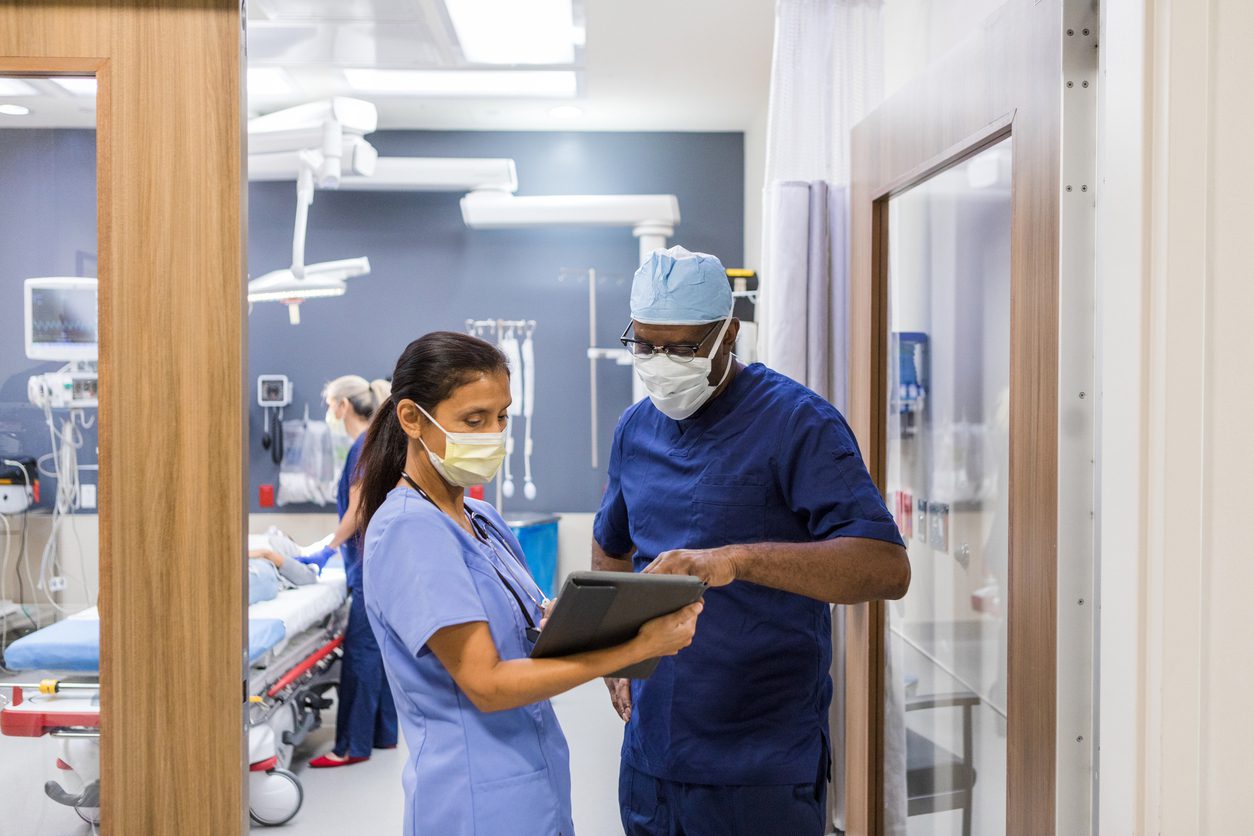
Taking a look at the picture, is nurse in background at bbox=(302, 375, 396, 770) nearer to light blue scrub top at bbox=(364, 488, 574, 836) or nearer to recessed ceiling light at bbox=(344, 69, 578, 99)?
recessed ceiling light at bbox=(344, 69, 578, 99)

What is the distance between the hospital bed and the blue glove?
8 centimetres

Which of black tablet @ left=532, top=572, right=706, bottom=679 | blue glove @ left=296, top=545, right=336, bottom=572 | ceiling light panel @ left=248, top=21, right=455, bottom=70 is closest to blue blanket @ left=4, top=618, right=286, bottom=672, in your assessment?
black tablet @ left=532, top=572, right=706, bottom=679

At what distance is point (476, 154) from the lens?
5.31 meters

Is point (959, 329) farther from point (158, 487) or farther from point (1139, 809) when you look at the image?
point (158, 487)

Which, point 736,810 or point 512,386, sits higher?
point 512,386

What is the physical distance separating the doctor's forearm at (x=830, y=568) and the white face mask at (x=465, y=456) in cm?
37

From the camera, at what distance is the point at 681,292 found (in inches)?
64.4

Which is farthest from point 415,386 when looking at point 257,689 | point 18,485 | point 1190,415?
point 257,689

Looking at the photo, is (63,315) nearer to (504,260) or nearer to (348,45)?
(348,45)

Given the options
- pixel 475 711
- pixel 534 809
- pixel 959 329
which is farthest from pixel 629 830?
pixel 959 329

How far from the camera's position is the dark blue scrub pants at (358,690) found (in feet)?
12.5

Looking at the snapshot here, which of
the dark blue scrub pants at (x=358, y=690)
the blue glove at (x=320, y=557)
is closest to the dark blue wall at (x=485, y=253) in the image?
the blue glove at (x=320, y=557)

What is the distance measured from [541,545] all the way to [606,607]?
3898 millimetres

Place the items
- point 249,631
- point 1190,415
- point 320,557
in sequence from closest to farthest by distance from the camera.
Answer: point 1190,415 < point 249,631 < point 320,557
